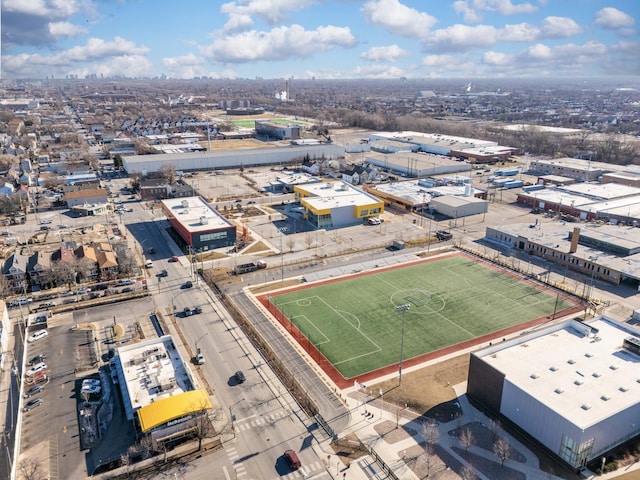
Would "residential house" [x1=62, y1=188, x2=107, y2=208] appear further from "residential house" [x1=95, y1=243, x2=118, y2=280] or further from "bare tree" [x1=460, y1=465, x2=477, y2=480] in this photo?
"bare tree" [x1=460, y1=465, x2=477, y2=480]

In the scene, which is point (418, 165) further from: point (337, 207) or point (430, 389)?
point (430, 389)

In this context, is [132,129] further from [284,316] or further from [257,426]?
[257,426]

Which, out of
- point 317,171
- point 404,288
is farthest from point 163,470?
point 317,171

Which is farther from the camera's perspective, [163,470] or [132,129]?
[132,129]

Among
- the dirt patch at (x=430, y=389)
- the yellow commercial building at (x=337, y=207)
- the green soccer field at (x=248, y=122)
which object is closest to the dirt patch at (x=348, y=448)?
the dirt patch at (x=430, y=389)

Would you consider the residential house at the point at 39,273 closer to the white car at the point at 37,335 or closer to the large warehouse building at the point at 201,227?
the white car at the point at 37,335

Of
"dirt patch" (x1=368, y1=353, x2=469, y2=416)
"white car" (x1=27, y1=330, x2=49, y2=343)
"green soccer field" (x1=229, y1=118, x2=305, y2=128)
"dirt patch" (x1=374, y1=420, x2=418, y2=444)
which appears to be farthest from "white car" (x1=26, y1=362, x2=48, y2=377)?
"green soccer field" (x1=229, y1=118, x2=305, y2=128)
